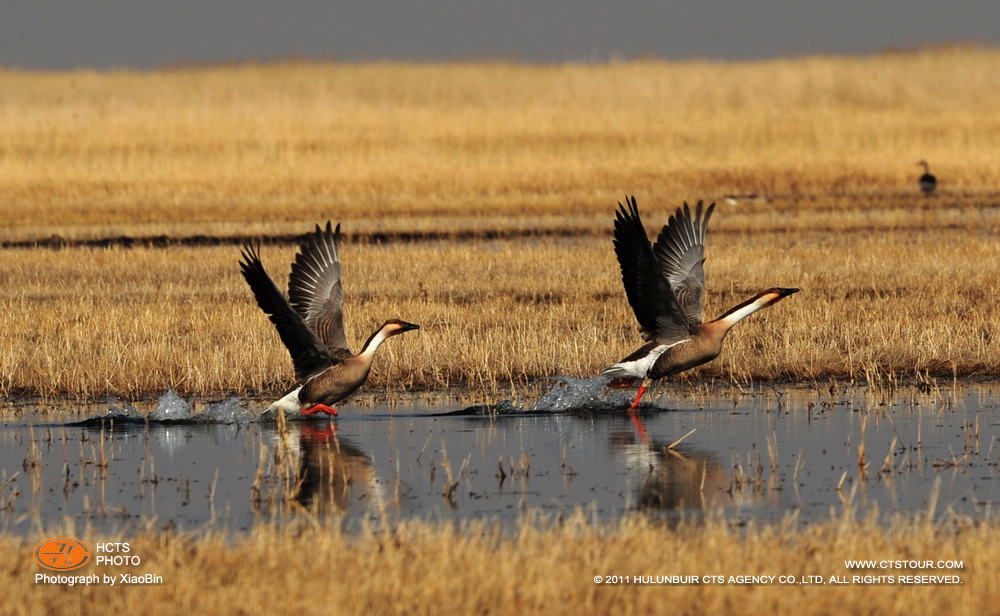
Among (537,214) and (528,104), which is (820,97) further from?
(537,214)

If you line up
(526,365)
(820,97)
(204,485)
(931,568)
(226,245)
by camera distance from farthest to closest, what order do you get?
(820,97), (226,245), (526,365), (204,485), (931,568)

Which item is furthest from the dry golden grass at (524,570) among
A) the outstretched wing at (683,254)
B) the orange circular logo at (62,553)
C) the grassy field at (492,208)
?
the grassy field at (492,208)

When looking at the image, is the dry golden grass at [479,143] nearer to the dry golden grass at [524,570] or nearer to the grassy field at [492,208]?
the grassy field at [492,208]

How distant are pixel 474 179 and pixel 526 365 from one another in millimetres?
31278

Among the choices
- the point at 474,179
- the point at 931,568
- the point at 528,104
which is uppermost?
the point at 528,104

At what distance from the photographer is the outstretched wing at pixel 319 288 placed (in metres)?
11.1

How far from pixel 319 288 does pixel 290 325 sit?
35.3 inches

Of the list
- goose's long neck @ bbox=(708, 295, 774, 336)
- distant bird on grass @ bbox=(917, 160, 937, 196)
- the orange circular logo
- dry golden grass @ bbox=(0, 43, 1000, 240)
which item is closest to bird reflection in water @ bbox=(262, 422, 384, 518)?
the orange circular logo

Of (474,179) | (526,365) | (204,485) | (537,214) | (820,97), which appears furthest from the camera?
(820,97)

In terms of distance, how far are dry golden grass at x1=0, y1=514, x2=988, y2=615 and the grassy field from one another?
5238 millimetres

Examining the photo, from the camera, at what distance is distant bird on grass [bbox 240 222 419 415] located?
10.2 metres

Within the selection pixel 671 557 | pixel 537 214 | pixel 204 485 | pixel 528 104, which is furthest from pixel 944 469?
pixel 528 104

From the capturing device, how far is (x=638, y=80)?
6725 centimetres

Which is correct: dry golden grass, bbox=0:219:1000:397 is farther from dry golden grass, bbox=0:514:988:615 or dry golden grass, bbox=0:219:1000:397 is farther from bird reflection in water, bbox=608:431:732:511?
dry golden grass, bbox=0:514:988:615
